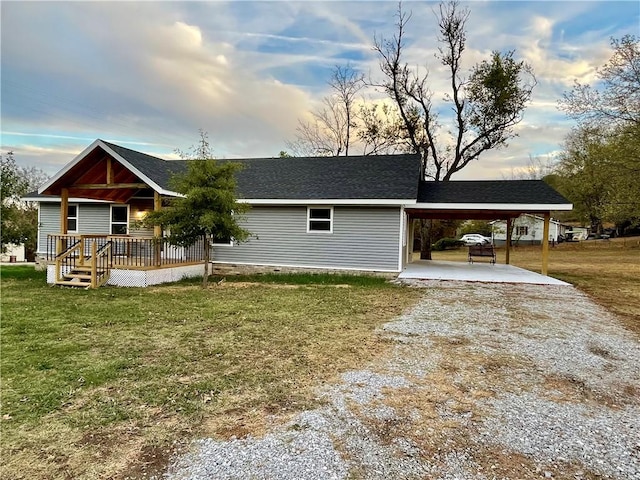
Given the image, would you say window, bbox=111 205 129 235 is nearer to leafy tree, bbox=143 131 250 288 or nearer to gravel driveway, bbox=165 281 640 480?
leafy tree, bbox=143 131 250 288

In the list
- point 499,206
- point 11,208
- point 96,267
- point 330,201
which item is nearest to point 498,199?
point 499,206

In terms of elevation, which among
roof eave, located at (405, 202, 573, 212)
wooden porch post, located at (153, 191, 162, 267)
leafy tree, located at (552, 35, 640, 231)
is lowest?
wooden porch post, located at (153, 191, 162, 267)

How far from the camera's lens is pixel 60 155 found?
2317 centimetres

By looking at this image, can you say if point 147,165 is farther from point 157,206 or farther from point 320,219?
point 320,219

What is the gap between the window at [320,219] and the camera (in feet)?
40.7

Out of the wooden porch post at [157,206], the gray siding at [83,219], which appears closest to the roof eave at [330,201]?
the wooden porch post at [157,206]

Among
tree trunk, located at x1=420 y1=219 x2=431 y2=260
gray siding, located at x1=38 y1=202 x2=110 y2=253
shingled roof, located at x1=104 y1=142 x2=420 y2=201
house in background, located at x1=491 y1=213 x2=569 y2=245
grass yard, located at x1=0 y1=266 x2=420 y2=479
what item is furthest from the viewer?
house in background, located at x1=491 y1=213 x2=569 y2=245

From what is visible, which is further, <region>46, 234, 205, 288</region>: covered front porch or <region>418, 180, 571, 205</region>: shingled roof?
<region>418, 180, 571, 205</region>: shingled roof

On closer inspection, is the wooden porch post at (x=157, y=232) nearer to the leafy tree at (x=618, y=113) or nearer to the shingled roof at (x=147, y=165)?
the shingled roof at (x=147, y=165)

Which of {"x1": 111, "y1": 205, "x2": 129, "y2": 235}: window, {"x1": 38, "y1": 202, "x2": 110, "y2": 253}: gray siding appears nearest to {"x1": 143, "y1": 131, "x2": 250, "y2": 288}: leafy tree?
{"x1": 111, "y1": 205, "x2": 129, "y2": 235}: window

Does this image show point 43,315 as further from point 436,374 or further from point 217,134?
point 217,134

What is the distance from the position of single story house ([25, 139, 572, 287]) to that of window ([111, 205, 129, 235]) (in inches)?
1.4

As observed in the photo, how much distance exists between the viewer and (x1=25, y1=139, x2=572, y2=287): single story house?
10.4 metres

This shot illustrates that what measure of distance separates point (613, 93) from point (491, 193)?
5.46 metres
